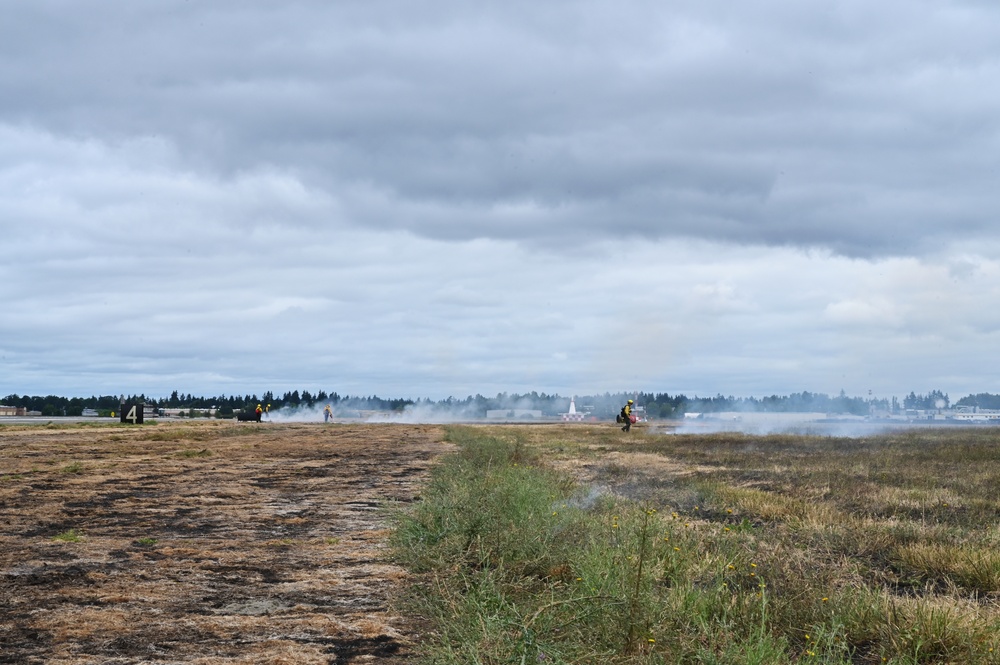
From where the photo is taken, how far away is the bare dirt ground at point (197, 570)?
21.0 feet

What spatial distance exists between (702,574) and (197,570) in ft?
16.8

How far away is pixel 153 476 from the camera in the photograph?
19609 mm

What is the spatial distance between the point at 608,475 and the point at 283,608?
14.0 m

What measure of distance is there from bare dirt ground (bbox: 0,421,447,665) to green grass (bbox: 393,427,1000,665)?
0.70m

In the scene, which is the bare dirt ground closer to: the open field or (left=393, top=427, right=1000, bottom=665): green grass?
the open field

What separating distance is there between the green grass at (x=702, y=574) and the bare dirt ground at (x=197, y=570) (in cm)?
70

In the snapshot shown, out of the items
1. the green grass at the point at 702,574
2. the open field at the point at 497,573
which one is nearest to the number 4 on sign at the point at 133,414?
the open field at the point at 497,573

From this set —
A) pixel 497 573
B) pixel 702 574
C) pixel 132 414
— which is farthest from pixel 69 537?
pixel 132 414

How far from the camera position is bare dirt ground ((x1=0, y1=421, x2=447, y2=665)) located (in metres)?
6.39

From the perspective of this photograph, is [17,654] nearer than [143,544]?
Yes

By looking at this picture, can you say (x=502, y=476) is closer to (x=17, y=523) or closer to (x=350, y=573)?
(x=350, y=573)

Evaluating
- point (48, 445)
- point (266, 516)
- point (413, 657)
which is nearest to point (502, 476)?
point (266, 516)

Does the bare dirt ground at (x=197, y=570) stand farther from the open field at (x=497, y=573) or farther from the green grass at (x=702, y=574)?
the green grass at (x=702, y=574)

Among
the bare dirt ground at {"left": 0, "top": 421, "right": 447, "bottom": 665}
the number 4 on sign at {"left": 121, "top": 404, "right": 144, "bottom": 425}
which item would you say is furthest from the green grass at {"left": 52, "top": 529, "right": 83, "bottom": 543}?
the number 4 on sign at {"left": 121, "top": 404, "right": 144, "bottom": 425}
